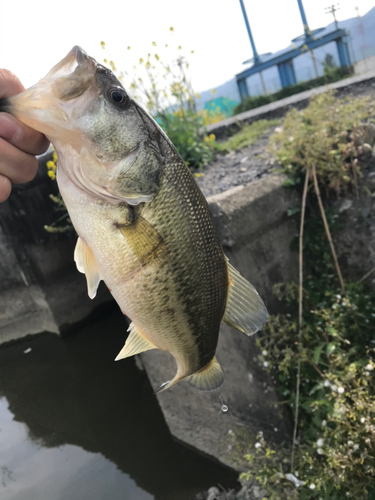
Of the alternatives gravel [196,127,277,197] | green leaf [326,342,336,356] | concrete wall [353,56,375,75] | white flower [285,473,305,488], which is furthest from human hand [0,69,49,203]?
concrete wall [353,56,375,75]

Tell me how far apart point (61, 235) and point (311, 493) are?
4.20m

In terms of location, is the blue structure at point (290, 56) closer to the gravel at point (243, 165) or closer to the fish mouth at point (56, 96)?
the gravel at point (243, 165)

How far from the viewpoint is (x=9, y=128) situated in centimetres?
129

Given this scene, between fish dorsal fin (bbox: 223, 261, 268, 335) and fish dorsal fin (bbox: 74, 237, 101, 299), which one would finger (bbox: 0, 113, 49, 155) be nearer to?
fish dorsal fin (bbox: 74, 237, 101, 299)

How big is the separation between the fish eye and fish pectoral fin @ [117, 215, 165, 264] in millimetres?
404

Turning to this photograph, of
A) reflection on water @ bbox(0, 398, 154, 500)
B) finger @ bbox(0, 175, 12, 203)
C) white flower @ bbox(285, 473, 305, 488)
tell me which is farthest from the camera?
reflection on water @ bbox(0, 398, 154, 500)

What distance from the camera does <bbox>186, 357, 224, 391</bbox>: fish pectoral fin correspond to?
170cm

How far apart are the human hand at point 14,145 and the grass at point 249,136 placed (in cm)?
453

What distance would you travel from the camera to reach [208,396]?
3.65m

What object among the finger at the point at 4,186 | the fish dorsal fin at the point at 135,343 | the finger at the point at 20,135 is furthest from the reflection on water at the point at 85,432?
the finger at the point at 20,135

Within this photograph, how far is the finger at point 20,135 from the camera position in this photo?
1279 millimetres

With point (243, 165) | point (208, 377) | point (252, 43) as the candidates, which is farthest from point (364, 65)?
point (208, 377)

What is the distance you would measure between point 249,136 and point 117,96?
484 cm

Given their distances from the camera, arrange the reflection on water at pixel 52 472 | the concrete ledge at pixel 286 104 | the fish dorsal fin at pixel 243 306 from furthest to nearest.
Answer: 1. the concrete ledge at pixel 286 104
2. the reflection on water at pixel 52 472
3. the fish dorsal fin at pixel 243 306
